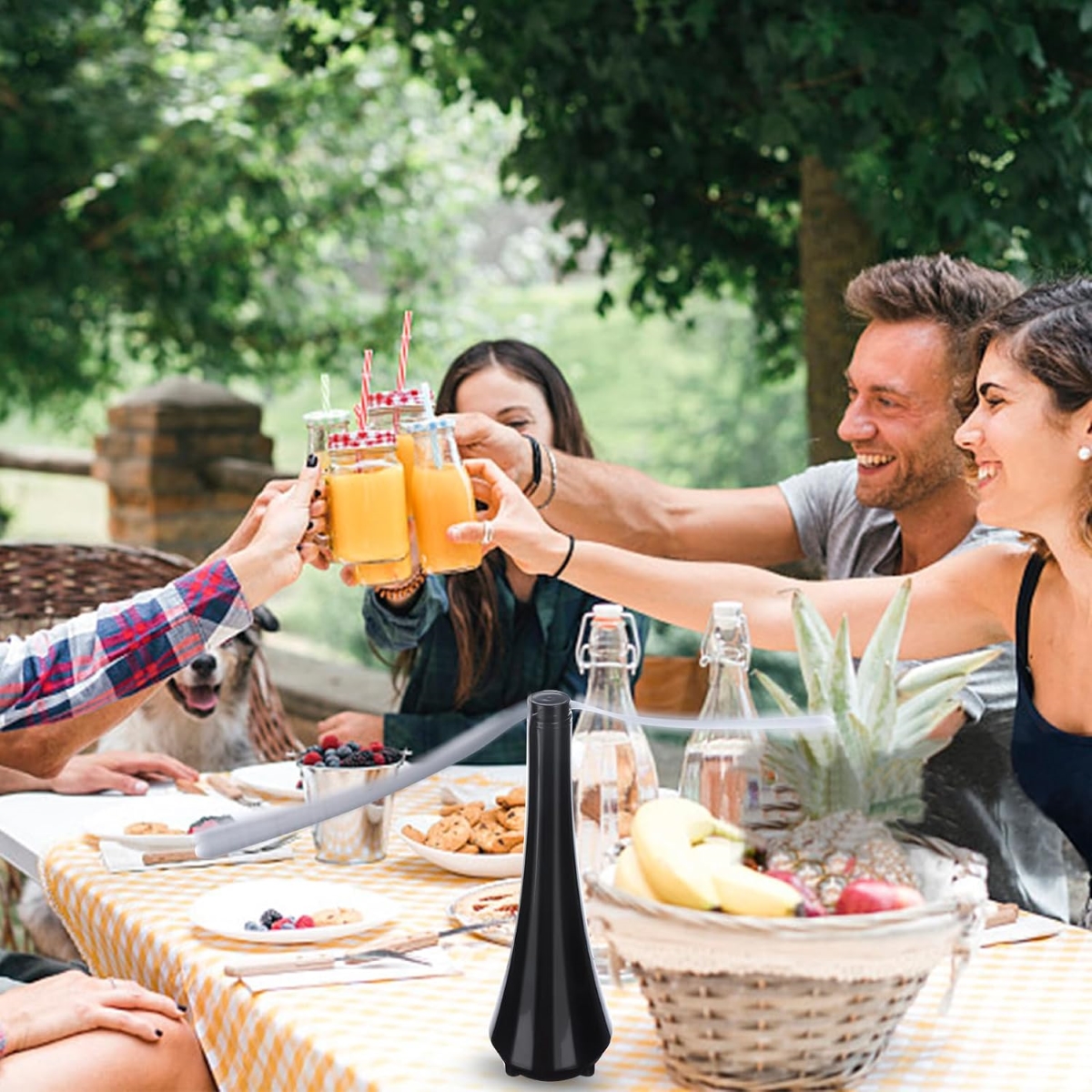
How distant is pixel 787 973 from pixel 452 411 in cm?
187

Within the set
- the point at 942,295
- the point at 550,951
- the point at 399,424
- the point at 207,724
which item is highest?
the point at 942,295

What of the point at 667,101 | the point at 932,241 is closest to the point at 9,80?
the point at 667,101

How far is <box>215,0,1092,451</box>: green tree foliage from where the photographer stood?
354 cm

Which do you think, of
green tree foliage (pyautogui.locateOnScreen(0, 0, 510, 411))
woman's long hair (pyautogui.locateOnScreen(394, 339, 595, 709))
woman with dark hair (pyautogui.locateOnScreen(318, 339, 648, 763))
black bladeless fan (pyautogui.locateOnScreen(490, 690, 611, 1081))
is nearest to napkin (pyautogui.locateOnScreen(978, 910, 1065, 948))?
black bladeless fan (pyautogui.locateOnScreen(490, 690, 611, 1081))

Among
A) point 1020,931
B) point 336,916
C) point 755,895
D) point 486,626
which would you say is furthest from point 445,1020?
point 486,626

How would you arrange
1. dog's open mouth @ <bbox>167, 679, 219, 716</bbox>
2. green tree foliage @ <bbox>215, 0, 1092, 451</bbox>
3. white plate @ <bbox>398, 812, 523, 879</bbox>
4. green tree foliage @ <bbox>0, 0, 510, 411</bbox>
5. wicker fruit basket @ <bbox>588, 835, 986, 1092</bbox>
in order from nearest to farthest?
wicker fruit basket @ <bbox>588, 835, 986, 1092</bbox> < white plate @ <bbox>398, 812, 523, 879</bbox> < dog's open mouth @ <bbox>167, 679, 219, 716</bbox> < green tree foliage @ <bbox>215, 0, 1092, 451</bbox> < green tree foliage @ <bbox>0, 0, 510, 411</bbox>

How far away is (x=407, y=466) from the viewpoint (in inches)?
86.5

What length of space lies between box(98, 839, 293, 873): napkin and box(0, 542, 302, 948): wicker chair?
104 centimetres

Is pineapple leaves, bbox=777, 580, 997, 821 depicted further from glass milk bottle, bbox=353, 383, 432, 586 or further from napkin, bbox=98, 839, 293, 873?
napkin, bbox=98, 839, 293, 873

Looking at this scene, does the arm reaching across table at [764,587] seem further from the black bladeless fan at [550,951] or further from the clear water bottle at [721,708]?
the black bladeless fan at [550,951]

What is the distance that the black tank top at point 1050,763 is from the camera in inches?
83.7

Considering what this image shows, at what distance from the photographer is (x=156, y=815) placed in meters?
2.26

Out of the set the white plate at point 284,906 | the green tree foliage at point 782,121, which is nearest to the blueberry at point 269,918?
the white plate at point 284,906

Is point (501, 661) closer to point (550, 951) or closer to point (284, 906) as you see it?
point (284, 906)
